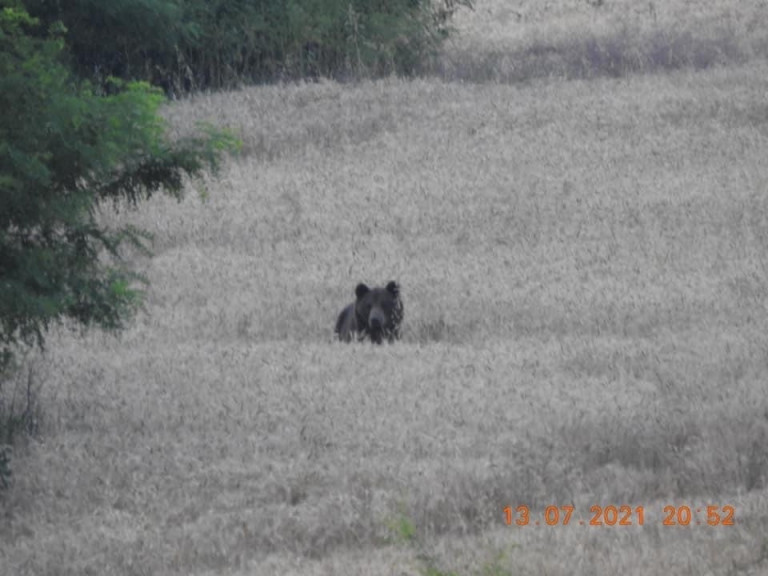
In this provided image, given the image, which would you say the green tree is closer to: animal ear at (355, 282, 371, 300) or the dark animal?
the dark animal

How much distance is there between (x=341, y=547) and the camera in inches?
375

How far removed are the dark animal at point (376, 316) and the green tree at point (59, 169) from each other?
3.78m

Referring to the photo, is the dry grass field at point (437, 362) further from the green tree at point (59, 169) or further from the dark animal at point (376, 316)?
the green tree at point (59, 169)

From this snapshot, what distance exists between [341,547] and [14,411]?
13.6 feet

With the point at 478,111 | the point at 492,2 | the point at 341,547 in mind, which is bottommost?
the point at 341,547

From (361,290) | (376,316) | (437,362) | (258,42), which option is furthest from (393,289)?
(258,42)

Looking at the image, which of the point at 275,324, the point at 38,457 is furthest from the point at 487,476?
the point at 275,324

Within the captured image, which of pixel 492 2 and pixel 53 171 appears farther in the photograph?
pixel 492 2

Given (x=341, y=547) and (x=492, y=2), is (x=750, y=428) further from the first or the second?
(x=492, y=2)

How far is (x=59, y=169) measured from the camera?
453 inches

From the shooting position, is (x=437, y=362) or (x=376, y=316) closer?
(x=437, y=362)
